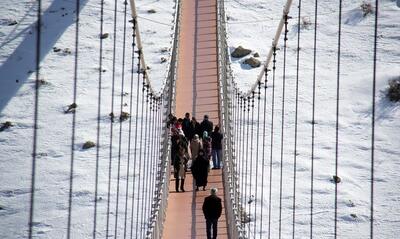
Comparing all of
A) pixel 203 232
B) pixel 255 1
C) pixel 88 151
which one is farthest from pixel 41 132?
A: pixel 255 1

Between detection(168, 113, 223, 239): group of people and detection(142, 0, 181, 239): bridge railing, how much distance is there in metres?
0.19

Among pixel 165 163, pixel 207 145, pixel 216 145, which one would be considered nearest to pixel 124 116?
pixel 216 145

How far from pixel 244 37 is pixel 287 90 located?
14.0 feet

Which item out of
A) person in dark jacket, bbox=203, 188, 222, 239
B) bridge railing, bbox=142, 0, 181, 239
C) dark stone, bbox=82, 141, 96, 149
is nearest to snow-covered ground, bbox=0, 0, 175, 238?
dark stone, bbox=82, 141, 96, 149

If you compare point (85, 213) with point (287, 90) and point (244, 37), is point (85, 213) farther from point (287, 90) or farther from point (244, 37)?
point (244, 37)

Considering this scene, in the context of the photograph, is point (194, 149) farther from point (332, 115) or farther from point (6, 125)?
point (332, 115)

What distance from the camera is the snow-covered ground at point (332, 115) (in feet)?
74.1

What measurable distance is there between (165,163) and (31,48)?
1298 centimetres

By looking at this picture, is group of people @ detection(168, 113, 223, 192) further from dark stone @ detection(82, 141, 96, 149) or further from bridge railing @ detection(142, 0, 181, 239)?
dark stone @ detection(82, 141, 96, 149)

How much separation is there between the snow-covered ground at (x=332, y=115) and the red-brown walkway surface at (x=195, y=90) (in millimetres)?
1347

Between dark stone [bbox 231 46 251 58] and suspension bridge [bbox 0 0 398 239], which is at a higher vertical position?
dark stone [bbox 231 46 251 58]

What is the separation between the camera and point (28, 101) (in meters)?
28.7

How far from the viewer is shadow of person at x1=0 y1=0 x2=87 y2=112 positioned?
97.6 ft

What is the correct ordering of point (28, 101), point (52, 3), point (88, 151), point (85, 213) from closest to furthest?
point (85, 213) → point (88, 151) → point (28, 101) → point (52, 3)
